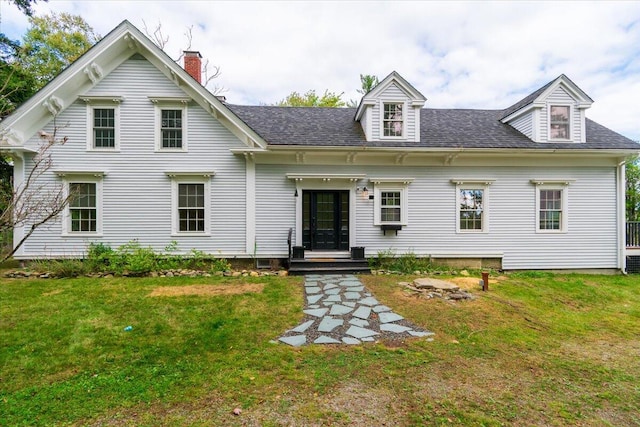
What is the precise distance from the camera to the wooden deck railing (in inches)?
433

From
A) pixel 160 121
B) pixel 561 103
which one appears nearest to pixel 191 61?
pixel 160 121

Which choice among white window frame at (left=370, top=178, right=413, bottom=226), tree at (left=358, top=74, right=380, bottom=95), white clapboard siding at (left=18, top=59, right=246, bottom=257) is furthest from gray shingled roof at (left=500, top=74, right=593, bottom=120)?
tree at (left=358, top=74, right=380, bottom=95)

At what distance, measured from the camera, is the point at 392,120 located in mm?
10336

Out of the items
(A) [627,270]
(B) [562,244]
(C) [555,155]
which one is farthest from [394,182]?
(A) [627,270]

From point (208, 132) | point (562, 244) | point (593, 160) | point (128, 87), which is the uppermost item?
point (128, 87)

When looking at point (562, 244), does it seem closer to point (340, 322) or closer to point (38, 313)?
point (340, 322)

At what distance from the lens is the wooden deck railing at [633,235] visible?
36.1ft

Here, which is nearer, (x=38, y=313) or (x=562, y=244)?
(x=38, y=313)

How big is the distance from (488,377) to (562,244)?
31.3ft

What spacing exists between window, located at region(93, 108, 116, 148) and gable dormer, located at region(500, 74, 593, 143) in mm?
14620

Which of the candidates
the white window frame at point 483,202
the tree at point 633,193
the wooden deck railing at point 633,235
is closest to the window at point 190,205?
the white window frame at point 483,202

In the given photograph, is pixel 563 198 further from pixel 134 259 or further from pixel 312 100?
pixel 312 100

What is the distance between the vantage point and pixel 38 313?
5395 millimetres

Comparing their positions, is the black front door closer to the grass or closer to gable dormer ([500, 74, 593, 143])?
the grass
